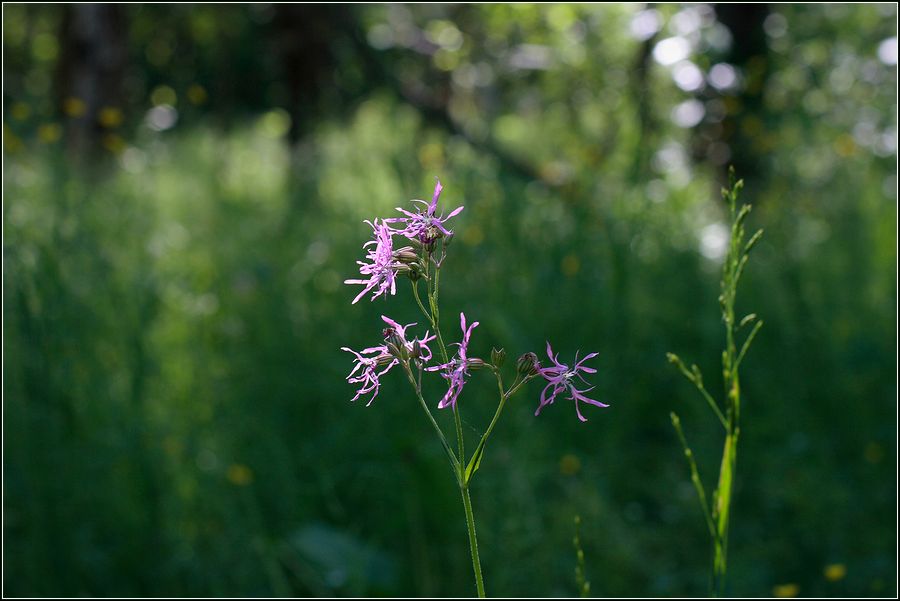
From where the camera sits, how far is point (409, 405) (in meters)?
2.41

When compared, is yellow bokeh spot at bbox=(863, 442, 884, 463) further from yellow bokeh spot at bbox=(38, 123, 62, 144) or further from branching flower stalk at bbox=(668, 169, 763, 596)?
yellow bokeh spot at bbox=(38, 123, 62, 144)

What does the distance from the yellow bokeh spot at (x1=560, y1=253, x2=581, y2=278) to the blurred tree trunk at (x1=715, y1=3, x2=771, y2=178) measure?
5.90 ft

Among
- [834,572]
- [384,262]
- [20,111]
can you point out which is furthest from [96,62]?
[384,262]

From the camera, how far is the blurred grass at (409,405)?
83.0 inches

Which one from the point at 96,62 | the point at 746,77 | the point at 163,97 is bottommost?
the point at 746,77

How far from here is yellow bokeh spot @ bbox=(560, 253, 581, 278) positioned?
9.55 feet

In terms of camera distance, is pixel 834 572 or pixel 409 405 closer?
pixel 834 572

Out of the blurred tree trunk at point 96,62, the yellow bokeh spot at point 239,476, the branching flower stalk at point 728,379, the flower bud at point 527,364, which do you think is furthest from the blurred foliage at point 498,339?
the flower bud at point 527,364

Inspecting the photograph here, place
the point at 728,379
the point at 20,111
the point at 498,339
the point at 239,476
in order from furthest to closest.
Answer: the point at 20,111 → the point at 498,339 → the point at 239,476 → the point at 728,379

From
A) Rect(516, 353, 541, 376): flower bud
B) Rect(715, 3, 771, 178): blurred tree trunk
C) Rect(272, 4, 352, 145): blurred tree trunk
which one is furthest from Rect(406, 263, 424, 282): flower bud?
Rect(272, 4, 352, 145): blurred tree trunk

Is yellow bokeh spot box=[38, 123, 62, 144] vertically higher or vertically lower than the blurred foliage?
higher

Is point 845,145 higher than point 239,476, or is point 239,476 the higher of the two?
point 845,145

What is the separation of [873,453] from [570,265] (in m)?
1.08

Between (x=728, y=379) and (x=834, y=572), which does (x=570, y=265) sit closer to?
(x=834, y=572)
